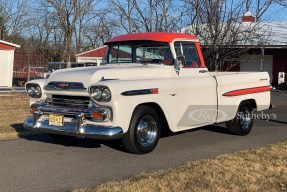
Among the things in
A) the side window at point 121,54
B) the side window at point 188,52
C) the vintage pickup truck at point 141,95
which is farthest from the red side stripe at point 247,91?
the side window at point 121,54

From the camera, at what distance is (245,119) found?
9.21m

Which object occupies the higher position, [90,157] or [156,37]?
[156,37]

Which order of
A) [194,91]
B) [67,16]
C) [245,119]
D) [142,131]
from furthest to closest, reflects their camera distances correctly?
[67,16] → [245,119] → [194,91] → [142,131]

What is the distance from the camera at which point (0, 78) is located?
29.0 meters

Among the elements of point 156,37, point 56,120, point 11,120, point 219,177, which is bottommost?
point 219,177

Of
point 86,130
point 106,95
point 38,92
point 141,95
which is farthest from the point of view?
point 38,92

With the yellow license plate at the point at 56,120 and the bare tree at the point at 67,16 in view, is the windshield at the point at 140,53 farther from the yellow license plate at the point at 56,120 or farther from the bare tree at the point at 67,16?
the bare tree at the point at 67,16

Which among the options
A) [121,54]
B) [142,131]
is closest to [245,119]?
[121,54]

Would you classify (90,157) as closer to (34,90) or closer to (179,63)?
(34,90)

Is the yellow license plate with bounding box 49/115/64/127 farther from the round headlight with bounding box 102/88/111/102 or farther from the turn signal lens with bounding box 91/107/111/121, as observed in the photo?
the round headlight with bounding box 102/88/111/102

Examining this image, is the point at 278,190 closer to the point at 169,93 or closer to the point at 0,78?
the point at 169,93

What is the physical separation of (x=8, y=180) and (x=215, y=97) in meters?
4.31

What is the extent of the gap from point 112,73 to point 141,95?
2.19 feet

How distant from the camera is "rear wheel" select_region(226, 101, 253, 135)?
8.98 metres
